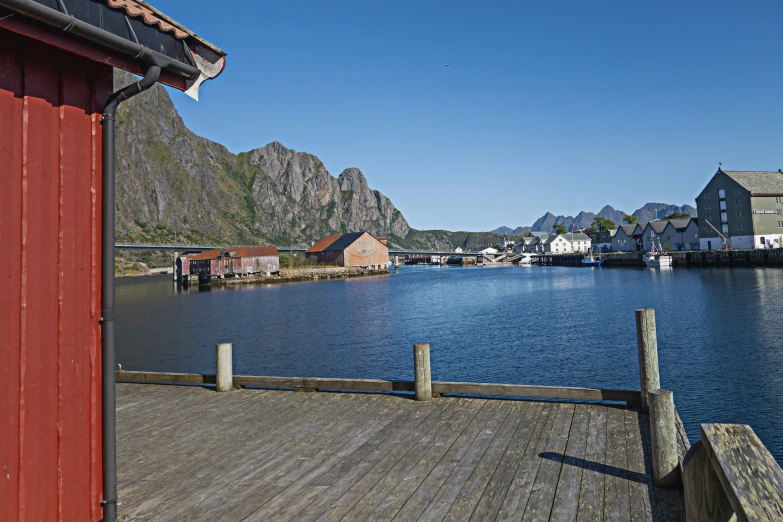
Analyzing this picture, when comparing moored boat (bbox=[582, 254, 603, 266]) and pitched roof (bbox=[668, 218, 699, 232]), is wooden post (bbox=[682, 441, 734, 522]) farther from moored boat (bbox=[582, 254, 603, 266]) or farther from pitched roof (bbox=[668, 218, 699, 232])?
moored boat (bbox=[582, 254, 603, 266])

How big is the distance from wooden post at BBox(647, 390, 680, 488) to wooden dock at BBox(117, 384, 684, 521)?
0.15 m

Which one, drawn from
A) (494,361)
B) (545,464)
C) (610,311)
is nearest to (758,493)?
(545,464)

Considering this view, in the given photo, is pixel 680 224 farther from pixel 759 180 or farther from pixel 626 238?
pixel 626 238

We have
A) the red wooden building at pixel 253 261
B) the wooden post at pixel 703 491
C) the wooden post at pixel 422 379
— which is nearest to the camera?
the wooden post at pixel 703 491

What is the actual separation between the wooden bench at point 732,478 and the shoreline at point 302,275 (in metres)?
105

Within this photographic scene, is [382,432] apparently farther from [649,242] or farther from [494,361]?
[649,242]

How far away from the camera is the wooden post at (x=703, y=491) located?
6.91 ft

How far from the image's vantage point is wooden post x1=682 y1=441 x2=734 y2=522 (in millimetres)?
2105

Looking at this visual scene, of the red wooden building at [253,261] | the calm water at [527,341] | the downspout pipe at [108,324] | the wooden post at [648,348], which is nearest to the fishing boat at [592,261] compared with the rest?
the calm water at [527,341]

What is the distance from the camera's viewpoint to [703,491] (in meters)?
2.27

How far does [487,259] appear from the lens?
19425 cm

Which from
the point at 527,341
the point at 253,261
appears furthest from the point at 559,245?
the point at 527,341

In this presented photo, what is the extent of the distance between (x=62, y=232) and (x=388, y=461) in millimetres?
4835

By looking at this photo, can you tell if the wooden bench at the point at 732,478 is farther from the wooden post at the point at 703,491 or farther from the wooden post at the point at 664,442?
the wooden post at the point at 664,442
